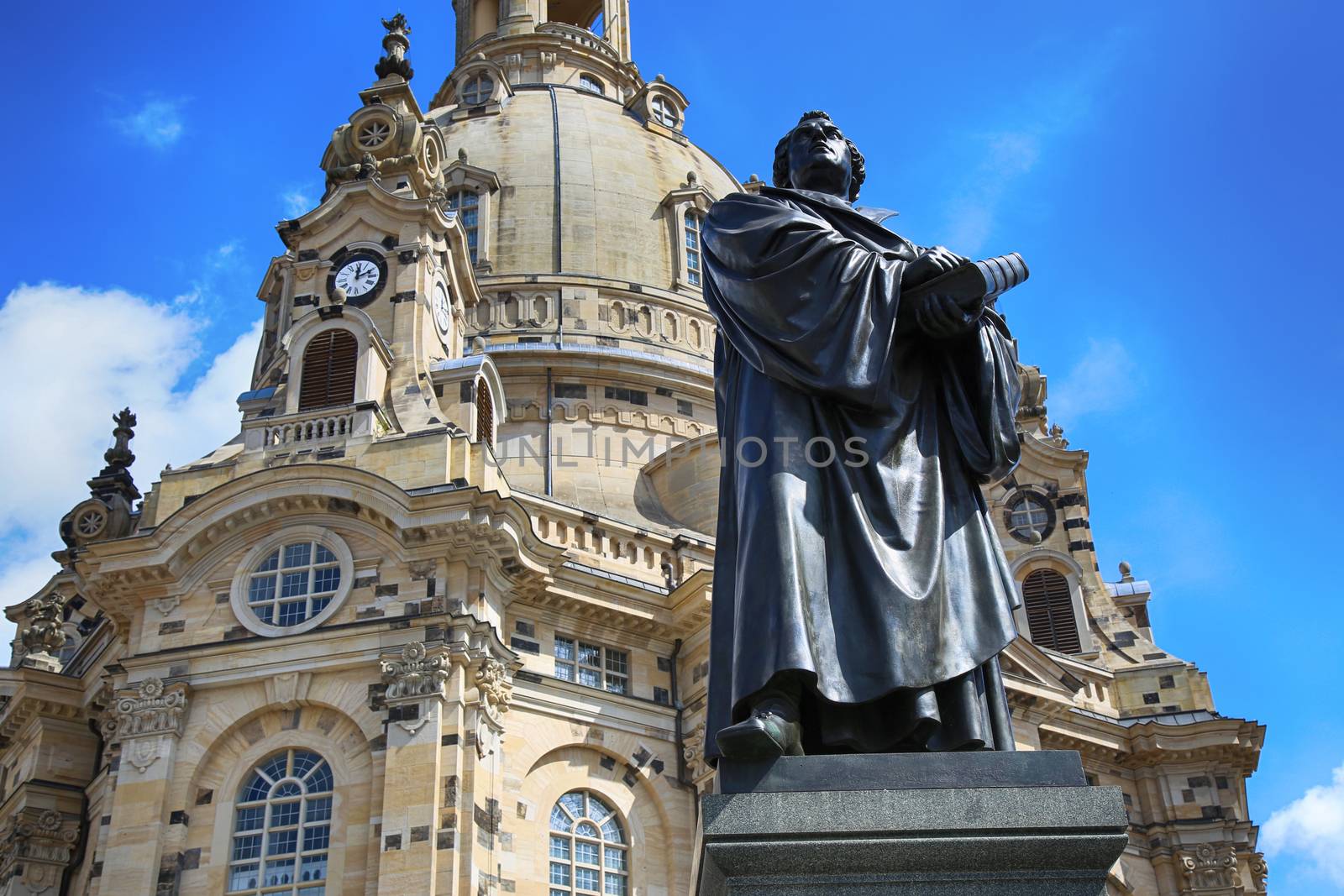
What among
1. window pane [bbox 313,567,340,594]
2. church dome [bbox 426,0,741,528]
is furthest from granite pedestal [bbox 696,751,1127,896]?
church dome [bbox 426,0,741,528]

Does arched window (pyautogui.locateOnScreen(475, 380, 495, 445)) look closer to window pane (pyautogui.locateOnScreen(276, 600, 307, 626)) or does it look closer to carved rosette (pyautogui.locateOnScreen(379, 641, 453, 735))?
window pane (pyautogui.locateOnScreen(276, 600, 307, 626))

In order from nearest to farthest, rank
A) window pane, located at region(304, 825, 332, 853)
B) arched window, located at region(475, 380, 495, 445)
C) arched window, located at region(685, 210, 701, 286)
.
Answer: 1. window pane, located at region(304, 825, 332, 853)
2. arched window, located at region(475, 380, 495, 445)
3. arched window, located at region(685, 210, 701, 286)

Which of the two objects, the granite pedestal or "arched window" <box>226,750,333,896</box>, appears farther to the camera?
"arched window" <box>226,750,333,896</box>

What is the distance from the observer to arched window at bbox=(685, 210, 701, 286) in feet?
156

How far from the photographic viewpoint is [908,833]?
509 centimetres

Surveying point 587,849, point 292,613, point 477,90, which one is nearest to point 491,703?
point 587,849

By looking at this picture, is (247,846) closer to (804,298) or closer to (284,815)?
(284,815)

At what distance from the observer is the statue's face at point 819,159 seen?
718 centimetres

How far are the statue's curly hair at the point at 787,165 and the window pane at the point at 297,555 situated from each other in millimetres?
21876

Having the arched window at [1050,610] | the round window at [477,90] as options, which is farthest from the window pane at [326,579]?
the round window at [477,90]

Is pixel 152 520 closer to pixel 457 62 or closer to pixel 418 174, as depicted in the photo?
pixel 418 174

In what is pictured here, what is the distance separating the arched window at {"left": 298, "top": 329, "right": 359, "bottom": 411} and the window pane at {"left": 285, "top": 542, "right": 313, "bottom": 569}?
3692 mm

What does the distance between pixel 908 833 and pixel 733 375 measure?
2.38 m

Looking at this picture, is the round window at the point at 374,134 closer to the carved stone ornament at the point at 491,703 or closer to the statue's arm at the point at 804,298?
the carved stone ornament at the point at 491,703
